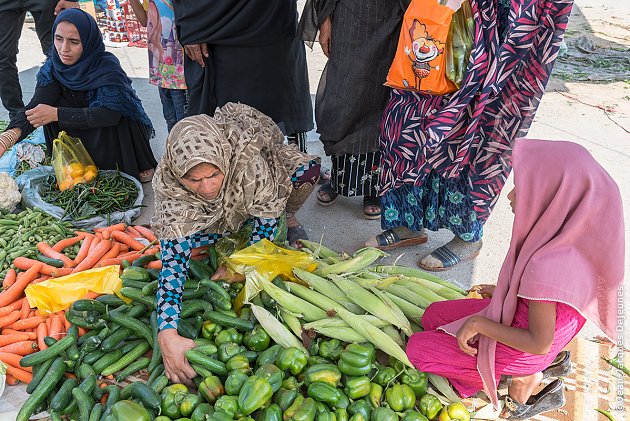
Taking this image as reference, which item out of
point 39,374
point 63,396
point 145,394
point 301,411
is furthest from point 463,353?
point 39,374

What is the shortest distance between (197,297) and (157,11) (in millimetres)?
2158

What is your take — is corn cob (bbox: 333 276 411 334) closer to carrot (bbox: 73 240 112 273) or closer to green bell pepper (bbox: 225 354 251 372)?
green bell pepper (bbox: 225 354 251 372)

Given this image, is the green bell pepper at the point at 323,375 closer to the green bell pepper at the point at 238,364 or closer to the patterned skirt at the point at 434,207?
the green bell pepper at the point at 238,364

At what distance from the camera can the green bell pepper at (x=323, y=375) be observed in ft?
6.95

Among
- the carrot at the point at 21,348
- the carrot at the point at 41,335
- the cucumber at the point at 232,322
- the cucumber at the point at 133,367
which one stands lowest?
the carrot at the point at 21,348

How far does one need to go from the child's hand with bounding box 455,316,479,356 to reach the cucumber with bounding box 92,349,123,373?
1452 mm

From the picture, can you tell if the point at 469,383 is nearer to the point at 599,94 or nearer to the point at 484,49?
the point at 484,49

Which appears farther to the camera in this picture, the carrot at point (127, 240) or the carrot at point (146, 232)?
the carrot at point (146, 232)

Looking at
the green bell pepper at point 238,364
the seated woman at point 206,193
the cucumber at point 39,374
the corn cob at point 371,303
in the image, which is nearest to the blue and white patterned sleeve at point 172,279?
→ the seated woman at point 206,193

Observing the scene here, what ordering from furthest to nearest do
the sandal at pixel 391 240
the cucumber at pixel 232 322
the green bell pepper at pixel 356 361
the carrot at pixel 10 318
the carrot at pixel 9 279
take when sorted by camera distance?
the sandal at pixel 391 240, the carrot at pixel 9 279, the carrot at pixel 10 318, the cucumber at pixel 232 322, the green bell pepper at pixel 356 361

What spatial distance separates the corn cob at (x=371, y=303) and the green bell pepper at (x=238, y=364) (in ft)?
1.93

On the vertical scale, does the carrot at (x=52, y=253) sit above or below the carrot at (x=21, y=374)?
above

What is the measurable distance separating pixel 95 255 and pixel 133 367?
0.93 m

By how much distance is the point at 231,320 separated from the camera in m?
2.39
